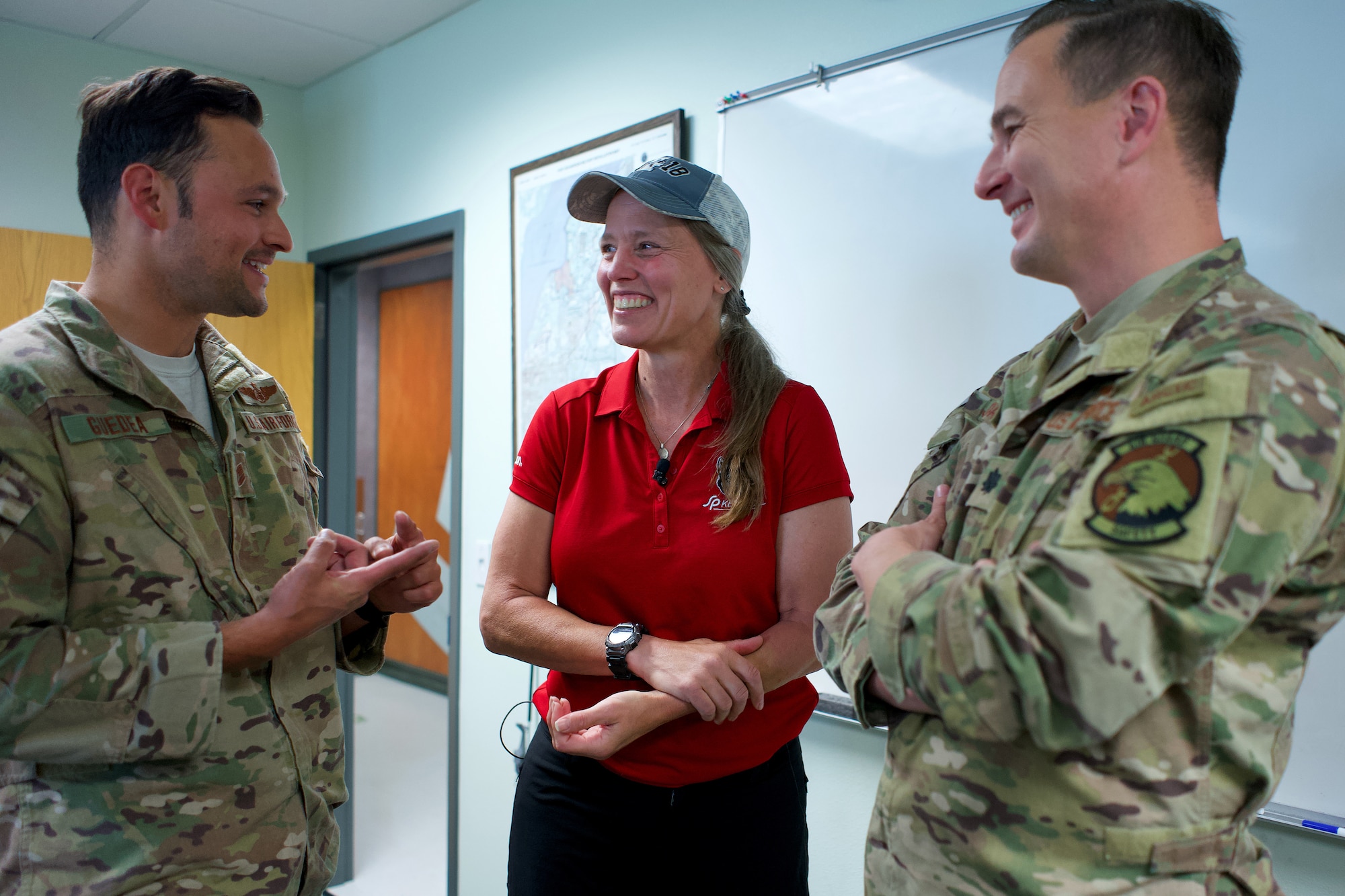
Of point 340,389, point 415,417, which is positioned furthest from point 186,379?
point 415,417

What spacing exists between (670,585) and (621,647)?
130mm

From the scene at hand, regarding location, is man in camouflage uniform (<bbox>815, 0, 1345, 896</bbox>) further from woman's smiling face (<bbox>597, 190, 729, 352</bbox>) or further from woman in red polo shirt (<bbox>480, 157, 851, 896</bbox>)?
woman's smiling face (<bbox>597, 190, 729, 352</bbox>)

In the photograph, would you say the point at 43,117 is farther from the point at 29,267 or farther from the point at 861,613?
the point at 861,613

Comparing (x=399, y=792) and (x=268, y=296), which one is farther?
(x=399, y=792)

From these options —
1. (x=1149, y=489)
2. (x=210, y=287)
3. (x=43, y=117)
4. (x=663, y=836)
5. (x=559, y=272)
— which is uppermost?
(x=43, y=117)

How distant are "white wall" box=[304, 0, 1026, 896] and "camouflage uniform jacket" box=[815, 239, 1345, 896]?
107 cm

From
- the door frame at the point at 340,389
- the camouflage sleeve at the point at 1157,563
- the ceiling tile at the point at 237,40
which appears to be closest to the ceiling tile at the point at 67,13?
the ceiling tile at the point at 237,40

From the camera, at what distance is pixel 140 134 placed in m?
1.26

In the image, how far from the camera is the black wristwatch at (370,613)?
4.84ft

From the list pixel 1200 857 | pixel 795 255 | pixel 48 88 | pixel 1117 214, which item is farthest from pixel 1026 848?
pixel 48 88

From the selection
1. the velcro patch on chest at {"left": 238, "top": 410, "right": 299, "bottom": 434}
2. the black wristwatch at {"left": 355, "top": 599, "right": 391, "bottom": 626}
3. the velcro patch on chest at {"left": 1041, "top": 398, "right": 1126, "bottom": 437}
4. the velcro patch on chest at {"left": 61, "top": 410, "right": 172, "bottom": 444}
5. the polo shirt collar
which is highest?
the polo shirt collar

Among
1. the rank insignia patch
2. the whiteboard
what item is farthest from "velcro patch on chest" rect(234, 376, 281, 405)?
the rank insignia patch

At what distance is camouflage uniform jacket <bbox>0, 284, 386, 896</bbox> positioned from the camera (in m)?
1.04

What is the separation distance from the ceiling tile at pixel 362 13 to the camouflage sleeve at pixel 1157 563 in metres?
2.81
